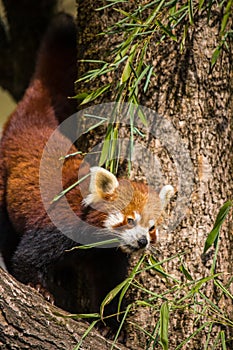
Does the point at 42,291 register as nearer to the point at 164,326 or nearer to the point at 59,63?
the point at 164,326

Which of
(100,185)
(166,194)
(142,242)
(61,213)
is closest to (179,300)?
(142,242)

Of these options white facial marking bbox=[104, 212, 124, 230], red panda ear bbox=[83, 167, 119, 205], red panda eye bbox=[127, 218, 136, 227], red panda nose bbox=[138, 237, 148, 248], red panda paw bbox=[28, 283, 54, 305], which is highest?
red panda ear bbox=[83, 167, 119, 205]

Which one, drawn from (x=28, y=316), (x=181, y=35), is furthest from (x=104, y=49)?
(x=28, y=316)

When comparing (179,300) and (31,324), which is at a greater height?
(31,324)

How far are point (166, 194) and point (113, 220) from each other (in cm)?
29

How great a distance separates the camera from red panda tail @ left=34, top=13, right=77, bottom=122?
3.62m

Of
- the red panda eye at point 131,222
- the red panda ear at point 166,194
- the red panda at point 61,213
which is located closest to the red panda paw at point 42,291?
the red panda at point 61,213

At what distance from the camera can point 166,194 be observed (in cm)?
273

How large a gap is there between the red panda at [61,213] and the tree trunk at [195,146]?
0.49 ft

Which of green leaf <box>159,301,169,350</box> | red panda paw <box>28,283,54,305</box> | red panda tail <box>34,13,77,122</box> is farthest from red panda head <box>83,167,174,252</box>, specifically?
red panda tail <box>34,13,77,122</box>

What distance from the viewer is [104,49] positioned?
2.92 metres

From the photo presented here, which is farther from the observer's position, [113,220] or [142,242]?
[113,220]

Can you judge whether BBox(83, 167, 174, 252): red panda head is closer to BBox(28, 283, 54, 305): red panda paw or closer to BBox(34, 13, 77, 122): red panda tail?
BBox(28, 283, 54, 305): red panda paw

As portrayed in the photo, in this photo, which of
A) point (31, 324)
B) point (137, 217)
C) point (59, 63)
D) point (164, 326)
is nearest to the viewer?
A: point (164, 326)
